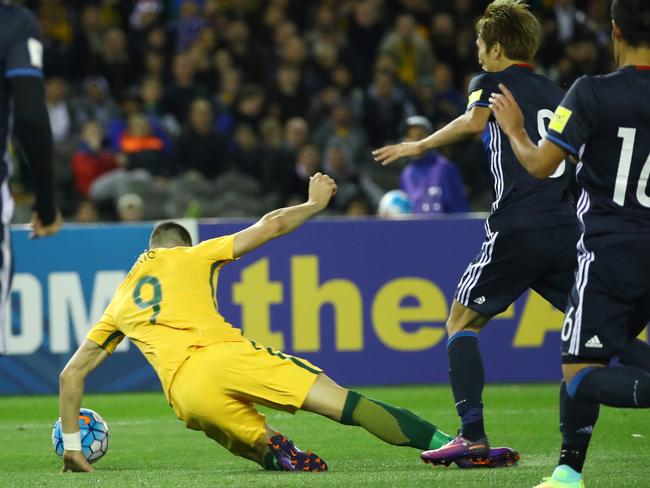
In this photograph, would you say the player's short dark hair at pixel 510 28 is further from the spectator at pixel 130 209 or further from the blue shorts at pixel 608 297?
the spectator at pixel 130 209

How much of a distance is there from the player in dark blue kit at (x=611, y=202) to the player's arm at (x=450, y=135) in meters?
1.10

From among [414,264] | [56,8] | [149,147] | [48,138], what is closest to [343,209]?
[149,147]

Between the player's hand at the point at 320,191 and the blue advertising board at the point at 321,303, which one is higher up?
the player's hand at the point at 320,191

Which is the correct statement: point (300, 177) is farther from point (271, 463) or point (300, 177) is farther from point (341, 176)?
point (271, 463)

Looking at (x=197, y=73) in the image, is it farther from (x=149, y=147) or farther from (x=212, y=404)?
(x=212, y=404)

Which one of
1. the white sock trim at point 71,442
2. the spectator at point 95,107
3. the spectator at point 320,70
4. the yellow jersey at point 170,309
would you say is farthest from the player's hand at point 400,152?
the spectator at point 320,70

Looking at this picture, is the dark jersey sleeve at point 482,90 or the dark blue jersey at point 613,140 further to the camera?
the dark jersey sleeve at point 482,90

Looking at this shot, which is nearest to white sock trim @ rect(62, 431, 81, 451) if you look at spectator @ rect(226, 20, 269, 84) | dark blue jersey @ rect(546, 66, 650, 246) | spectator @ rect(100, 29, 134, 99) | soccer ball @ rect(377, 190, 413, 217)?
dark blue jersey @ rect(546, 66, 650, 246)

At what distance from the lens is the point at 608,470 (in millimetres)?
6086

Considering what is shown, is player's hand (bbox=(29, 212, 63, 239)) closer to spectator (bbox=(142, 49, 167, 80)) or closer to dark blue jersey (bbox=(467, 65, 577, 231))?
dark blue jersey (bbox=(467, 65, 577, 231))

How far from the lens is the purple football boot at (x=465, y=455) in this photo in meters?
6.24

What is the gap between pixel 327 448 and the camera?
24.2 feet

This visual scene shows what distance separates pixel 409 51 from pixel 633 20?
41.2ft

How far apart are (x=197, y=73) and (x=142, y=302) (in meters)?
10.4
